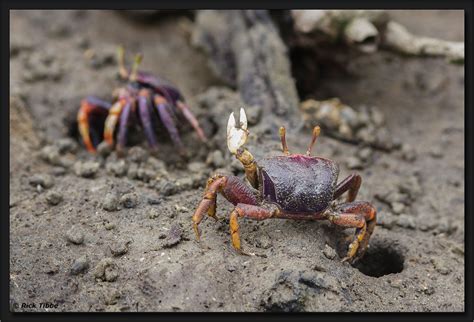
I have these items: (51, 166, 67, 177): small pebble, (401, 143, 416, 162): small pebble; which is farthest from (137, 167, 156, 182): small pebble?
(401, 143, 416, 162): small pebble

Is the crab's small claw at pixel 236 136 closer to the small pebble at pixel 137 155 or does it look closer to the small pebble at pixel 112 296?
the small pebble at pixel 112 296

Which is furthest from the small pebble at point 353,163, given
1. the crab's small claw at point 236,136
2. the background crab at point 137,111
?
the crab's small claw at point 236,136

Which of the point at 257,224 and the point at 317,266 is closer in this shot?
the point at 317,266

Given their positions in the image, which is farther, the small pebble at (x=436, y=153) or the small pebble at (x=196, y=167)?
the small pebble at (x=436, y=153)

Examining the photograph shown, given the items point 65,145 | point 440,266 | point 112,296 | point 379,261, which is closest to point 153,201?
point 112,296

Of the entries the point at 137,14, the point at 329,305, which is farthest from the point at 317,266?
the point at 137,14

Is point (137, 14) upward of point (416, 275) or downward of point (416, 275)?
upward

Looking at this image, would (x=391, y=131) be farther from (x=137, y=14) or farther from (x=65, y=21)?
(x=65, y=21)

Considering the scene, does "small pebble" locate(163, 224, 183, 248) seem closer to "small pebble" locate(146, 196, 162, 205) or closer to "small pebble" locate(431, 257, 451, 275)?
"small pebble" locate(146, 196, 162, 205)
